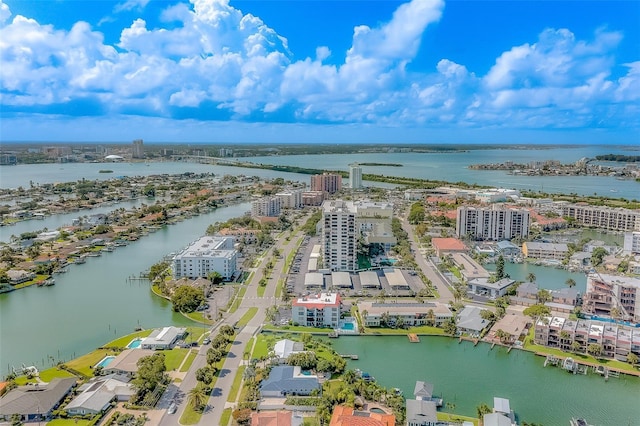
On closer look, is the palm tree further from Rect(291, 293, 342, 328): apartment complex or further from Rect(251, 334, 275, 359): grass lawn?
Rect(291, 293, 342, 328): apartment complex

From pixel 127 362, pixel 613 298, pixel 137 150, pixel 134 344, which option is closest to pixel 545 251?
pixel 613 298

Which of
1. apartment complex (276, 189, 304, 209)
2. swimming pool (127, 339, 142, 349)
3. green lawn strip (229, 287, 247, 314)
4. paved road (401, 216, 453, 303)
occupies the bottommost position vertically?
swimming pool (127, 339, 142, 349)

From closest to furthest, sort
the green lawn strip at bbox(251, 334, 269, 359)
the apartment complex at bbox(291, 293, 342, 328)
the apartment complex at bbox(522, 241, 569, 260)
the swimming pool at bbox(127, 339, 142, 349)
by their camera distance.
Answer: the green lawn strip at bbox(251, 334, 269, 359), the swimming pool at bbox(127, 339, 142, 349), the apartment complex at bbox(291, 293, 342, 328), the apartment complex at bbox(522, 241, 569, 260)

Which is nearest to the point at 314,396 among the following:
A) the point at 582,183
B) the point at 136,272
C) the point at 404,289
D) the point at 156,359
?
the point at 156,359

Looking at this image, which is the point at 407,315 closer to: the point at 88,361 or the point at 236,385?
the point at 236,385

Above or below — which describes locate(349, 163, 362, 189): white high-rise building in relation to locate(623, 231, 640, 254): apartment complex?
above

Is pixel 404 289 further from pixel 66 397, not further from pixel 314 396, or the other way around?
pixel 66 397

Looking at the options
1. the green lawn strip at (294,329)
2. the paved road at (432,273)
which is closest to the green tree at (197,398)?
the green lawn strip at (294,329)

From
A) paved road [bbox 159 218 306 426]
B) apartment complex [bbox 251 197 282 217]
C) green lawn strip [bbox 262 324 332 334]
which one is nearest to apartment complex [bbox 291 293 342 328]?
green lawn strip [bbox 262 324 332 334]
